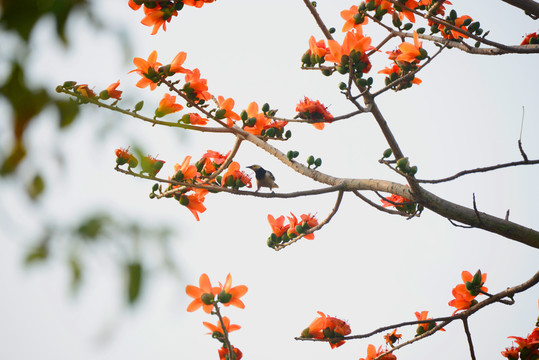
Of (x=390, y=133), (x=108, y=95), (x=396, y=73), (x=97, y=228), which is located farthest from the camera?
(x=396, y=73)

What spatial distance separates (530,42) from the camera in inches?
124

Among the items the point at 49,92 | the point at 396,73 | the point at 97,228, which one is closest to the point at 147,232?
the point at 97,228

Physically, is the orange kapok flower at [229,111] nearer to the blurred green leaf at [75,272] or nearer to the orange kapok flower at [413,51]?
the orange kapok flower at [413,51]

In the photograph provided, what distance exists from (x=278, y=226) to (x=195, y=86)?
1.03 metres

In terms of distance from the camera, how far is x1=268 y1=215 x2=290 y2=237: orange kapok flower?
3068 millimetres

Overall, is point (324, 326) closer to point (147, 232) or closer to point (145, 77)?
point (145, 77)

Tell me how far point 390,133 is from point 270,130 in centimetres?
72

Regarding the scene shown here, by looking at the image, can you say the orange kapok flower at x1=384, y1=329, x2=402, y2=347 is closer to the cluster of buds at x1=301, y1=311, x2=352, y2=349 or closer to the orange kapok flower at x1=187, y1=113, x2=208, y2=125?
the cluster of buds at x1=301, y1=311, x2=352, y2=349

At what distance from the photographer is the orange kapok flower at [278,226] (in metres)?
3.07

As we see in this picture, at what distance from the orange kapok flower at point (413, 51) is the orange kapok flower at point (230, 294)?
5.22 feet

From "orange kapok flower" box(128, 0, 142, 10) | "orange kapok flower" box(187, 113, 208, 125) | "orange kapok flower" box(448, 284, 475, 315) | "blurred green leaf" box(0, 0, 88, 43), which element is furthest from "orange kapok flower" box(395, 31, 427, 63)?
"blurred green leaf" box(0, 0, 88, 43)

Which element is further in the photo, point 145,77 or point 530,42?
point 530,42

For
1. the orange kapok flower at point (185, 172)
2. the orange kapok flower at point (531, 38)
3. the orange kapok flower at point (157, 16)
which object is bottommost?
the orange kapok flower at point (185, 172)

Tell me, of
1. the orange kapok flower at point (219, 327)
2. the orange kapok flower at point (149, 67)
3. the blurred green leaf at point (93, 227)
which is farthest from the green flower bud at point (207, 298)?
the blurred green leaf at point (93, 227)
